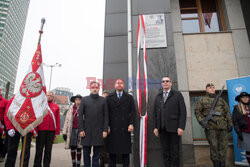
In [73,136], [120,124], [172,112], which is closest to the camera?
[120,124]

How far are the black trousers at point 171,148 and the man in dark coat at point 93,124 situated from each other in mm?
1263

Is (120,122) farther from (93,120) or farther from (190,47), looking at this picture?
(190,47)

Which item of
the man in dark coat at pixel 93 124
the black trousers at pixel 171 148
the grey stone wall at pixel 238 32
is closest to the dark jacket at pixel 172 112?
the black trousers at pixel 171 148

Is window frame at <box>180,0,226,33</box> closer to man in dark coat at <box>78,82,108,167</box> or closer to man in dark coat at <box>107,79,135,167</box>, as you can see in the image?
man in dark coat at <box>107,79,135,167</box>

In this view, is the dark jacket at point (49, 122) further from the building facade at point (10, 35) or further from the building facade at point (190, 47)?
the building facade at point (10, 35)

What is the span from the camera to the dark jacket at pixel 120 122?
304 cm

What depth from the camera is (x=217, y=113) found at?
3.71 meters

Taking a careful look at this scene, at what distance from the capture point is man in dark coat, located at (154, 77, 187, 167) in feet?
10.3

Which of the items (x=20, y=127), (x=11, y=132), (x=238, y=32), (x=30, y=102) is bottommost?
(x=11, y=132)

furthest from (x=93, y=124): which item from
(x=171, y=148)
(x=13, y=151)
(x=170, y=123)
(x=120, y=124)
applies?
(x=13, y=151)

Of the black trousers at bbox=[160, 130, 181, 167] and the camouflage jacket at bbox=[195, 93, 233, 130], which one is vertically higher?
the camouflage jacket at bbox=[195, 93, 233, 130]

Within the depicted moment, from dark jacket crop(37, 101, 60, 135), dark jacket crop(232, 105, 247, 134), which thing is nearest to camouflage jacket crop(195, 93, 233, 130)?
dark jacket crop(232, 105, 247, 134)

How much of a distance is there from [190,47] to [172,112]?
3753 mm

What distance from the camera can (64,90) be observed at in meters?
84.8
